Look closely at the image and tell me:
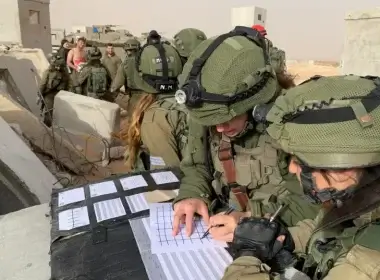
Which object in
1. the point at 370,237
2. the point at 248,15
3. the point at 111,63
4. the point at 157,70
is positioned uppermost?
the point at 248,15

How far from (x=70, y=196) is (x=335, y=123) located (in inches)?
46.9

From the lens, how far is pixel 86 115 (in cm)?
703

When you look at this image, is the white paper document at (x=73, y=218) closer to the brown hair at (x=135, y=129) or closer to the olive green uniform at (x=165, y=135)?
the olive green uniform at (x=165, y=135)

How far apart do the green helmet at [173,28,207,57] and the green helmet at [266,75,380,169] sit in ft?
8.69

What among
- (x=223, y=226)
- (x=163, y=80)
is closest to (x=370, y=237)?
(x=223, y=226)

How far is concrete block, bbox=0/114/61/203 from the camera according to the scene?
127 inches

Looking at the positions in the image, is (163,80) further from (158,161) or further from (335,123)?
(335,123)

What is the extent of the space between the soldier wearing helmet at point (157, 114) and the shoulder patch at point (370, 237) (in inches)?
63.2

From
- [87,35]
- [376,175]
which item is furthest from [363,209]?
[87,35]

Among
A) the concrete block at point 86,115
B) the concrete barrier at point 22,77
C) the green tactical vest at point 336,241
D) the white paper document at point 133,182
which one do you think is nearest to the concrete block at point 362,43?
the concrete block at point 86,115

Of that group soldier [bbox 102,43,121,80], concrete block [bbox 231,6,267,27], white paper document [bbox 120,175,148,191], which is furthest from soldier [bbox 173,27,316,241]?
concrete block [bbox 231,6,267,27]

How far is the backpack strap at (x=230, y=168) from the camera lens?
204 centimetres

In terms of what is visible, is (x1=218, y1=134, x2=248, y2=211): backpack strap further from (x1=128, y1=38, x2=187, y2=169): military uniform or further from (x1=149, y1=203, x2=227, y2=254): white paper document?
(x1=128, y1=38, x2=187, y2=169): military uniform

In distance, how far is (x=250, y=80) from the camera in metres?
1.83
